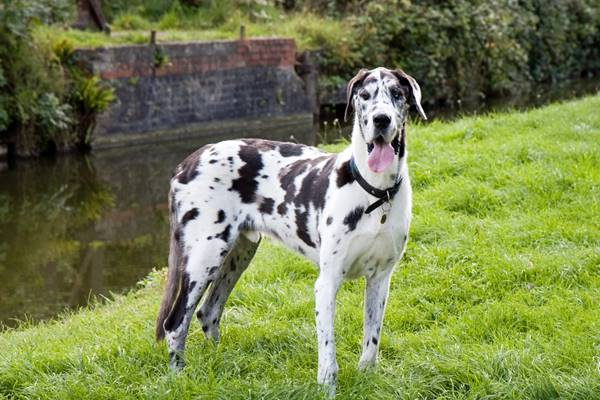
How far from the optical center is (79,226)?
43.3ft

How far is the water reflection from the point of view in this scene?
10344mm

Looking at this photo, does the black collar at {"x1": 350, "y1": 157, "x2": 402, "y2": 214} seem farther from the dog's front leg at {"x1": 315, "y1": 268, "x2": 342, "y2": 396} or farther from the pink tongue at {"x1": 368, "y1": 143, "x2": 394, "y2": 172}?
the dog's front leg at {"x1": 315, "y1": 268, "x2": 342, "y2": 396}

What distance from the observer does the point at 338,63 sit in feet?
74.5

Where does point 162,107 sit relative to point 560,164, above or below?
below

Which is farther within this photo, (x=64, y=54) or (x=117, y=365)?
(x=64, y=54)

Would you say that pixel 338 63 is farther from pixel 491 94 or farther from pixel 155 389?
pixel 155 389

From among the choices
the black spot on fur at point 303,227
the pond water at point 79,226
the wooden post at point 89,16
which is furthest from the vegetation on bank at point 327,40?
the black spot on fur at point 303,227

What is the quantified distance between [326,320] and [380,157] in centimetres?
98

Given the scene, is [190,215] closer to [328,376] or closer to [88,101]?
[328,376]

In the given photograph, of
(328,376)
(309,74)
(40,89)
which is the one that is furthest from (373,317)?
(309,74)

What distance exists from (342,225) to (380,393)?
0.96 meters

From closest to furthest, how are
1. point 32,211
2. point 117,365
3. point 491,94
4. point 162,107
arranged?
point 117,365 < point 32,211 < point 162,107 < point 491,94

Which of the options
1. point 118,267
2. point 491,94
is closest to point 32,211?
point 118,267

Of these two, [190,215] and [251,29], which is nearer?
[190,215]
